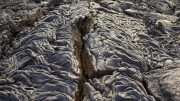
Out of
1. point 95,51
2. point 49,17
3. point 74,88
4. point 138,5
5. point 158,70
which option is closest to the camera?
point 74,88

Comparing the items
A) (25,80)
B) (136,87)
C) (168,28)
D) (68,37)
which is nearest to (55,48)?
(68,37)

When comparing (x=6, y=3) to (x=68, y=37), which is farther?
(x=6, y=3)

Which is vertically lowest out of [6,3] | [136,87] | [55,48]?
[136,87]

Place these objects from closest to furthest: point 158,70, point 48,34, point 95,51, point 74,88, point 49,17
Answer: point 74,88, point 158,70, point 95,51, point 48,34, point 49,17

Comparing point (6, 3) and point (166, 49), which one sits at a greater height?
point (6, 3)

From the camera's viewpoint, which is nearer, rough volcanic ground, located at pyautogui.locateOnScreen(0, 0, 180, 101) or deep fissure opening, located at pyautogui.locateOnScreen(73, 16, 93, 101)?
rough volcanic ground, located at pyautogui.locateOnScreen(0, 0, 180, 101)

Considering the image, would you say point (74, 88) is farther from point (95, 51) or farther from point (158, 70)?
point (158, 70)

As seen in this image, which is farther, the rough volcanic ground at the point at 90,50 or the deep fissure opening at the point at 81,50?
the deep fissure opening at the point at 81,50
